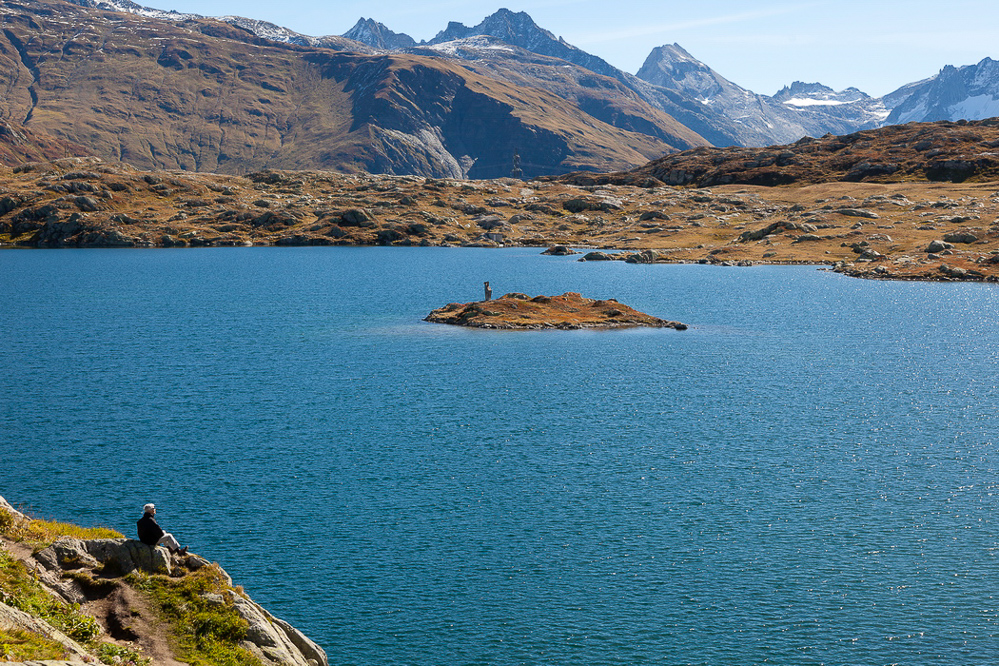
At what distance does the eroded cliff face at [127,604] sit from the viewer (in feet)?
89.6

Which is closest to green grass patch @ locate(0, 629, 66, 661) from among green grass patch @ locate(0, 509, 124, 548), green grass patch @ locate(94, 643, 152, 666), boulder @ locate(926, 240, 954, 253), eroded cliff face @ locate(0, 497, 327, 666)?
eroded cliff face @ locate(0, 497, 327, 666)

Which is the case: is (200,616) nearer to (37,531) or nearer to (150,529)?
(150,529)

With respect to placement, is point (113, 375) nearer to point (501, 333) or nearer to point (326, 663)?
point (501, 333)

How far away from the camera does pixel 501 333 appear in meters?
120

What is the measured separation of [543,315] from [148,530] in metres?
98.2

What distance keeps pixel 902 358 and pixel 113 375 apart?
3723 inches

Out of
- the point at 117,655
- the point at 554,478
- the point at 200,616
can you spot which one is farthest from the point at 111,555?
the point at 554,478

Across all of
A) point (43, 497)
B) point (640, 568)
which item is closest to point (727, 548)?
point (640, 568)

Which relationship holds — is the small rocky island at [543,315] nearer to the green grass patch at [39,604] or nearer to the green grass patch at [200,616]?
the green grass patch at [200,616]

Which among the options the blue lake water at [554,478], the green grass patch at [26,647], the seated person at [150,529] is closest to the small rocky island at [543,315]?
the blue lake water at [554,478]

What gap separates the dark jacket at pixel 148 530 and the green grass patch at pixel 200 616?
1.39 m

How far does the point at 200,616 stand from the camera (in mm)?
30688

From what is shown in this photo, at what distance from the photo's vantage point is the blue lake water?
38.6 metres

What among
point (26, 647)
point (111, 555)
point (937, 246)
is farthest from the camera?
point (937, 246)
